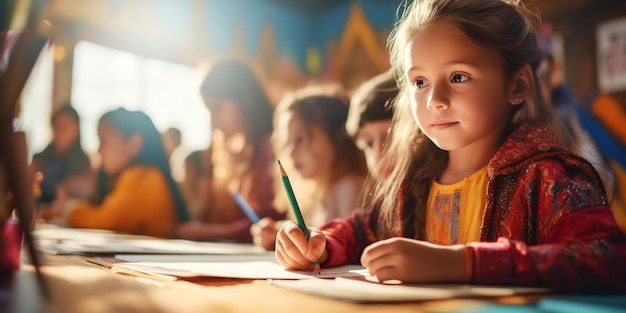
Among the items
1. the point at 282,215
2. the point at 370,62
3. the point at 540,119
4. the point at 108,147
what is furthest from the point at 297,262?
the point at 370,62

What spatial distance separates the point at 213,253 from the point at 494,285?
1.56 feet

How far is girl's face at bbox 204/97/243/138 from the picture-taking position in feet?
5.80

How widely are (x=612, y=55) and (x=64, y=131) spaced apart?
2.94m

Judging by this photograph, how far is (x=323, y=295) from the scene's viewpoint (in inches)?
14.8

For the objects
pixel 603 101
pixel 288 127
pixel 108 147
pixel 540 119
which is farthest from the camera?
pixel 603 101

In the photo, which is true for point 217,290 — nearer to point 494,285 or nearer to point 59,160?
point 494,285

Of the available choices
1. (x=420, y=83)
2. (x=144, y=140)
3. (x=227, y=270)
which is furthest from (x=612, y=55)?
(x=227, y=270)

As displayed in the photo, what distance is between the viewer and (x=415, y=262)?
0.46 meters

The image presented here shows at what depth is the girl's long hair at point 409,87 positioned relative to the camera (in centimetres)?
69

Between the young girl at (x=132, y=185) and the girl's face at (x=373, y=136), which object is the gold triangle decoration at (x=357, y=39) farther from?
the girl's face at (x=373, y=136)

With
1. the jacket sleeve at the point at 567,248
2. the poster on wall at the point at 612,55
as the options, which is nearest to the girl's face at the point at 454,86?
the jacket sleeve at the point at 567,248

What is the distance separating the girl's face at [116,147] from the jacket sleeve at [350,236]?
4.47 feet

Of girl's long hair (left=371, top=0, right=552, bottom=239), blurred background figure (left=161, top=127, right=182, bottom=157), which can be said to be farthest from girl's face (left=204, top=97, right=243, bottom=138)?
blurred background figure (left=161, top=127, right=182, bottom=157)

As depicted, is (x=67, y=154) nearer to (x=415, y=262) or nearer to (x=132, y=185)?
(x=132, y=185)
